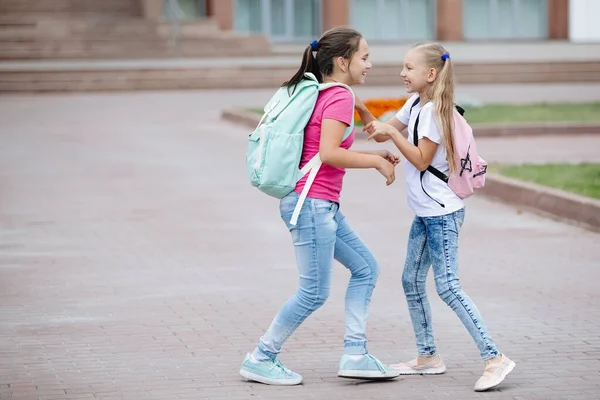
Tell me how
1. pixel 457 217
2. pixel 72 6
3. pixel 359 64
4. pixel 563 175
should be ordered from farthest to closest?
pixel 72 6 < pixel 563 175 < pixel 457 217 < pixel 359 64

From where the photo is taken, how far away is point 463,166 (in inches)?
248

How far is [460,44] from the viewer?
45344mm

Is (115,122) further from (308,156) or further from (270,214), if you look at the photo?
(308,156)

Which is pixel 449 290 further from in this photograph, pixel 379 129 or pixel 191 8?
pixel 191 8

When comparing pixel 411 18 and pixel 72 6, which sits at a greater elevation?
pixel 72 6

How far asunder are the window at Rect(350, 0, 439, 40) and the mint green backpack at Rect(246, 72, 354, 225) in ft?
138

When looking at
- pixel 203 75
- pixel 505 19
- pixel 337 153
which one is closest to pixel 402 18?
pixel 505 19

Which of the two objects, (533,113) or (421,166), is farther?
(533,113)

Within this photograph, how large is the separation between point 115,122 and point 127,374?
16576mm

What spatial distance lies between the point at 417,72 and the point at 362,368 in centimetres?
142

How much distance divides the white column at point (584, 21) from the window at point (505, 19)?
45.9 inches

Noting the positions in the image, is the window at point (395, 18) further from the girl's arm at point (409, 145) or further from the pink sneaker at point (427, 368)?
the girl's arm at point (409, 145)

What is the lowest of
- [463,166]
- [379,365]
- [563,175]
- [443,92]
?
[563,175]

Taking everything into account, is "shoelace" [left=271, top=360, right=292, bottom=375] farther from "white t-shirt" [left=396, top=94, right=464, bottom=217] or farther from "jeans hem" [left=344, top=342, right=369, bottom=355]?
"white t-shirt" [left=396, top=94, right=464, bottom=217]
